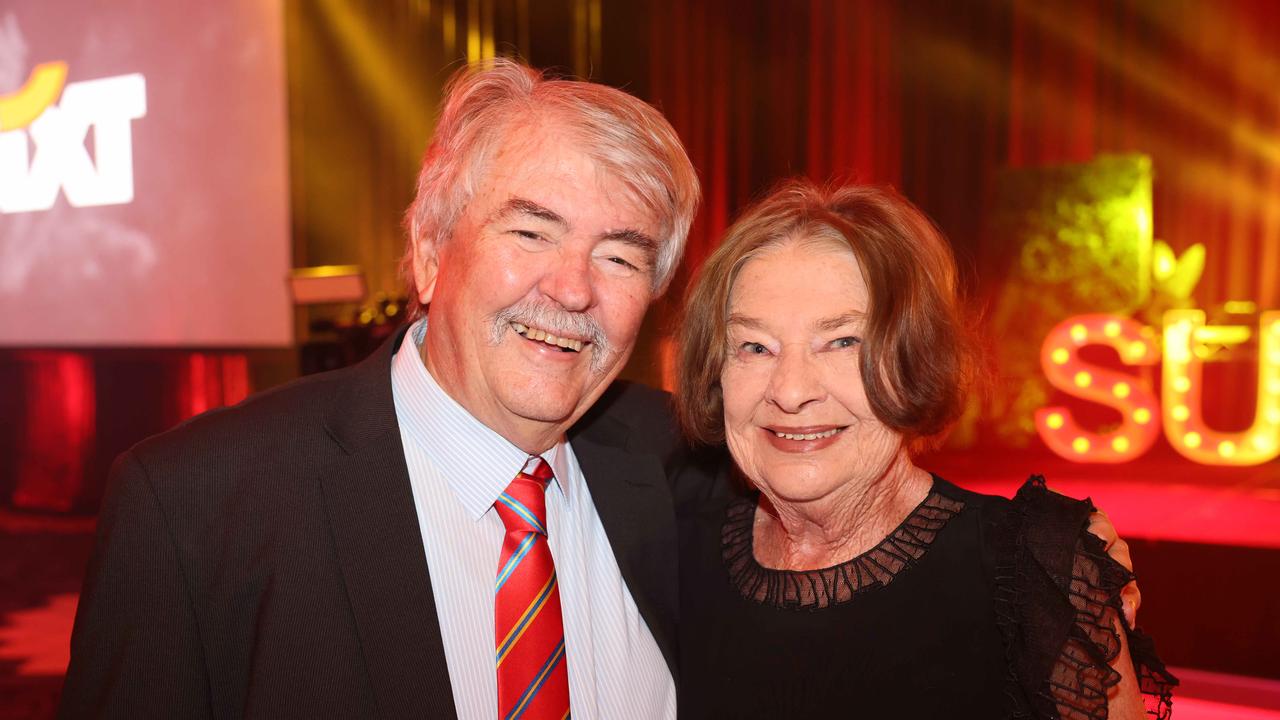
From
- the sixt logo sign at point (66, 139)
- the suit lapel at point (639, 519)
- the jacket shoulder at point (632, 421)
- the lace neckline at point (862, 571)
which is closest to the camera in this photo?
the lace neckline at point (862, 571)

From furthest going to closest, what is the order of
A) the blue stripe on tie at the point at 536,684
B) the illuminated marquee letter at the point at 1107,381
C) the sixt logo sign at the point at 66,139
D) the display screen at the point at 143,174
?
1. the display screen at the point at 143,174
2. the sixt logo sign at the point at 66,139
3. the illuminated marquee letter at the point at 1107,381
4. the blue stripe on tie at the point at 536,684

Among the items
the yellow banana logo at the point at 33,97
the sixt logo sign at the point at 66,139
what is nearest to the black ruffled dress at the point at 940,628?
the sixt logo sign at the point at 66,139

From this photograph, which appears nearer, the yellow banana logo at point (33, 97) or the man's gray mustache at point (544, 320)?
the man's gray mustache at point (544, 320)

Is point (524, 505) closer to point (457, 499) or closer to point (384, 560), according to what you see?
point (457, 499)

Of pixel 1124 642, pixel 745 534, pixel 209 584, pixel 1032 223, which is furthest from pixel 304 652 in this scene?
pixel 1032 223

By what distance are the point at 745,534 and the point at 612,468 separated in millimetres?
322

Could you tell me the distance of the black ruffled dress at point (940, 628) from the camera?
4.75 feet

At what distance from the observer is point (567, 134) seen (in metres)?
1.71

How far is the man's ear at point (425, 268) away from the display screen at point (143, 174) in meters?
6.33

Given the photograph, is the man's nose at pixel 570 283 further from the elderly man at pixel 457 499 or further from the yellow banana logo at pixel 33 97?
the yellow banana logo at pixel 33 97

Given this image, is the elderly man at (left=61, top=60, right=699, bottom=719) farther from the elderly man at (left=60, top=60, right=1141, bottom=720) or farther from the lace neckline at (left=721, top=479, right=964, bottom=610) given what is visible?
the lace neckline at (left=721, top=479, right=964, bottom=610)

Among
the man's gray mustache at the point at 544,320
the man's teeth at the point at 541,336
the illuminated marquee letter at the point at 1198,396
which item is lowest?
the illuminated marquee letter at the point at 1198,396

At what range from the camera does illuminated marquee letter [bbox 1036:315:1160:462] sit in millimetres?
5344

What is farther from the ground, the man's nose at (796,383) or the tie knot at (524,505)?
the man's nose at (796,383)
